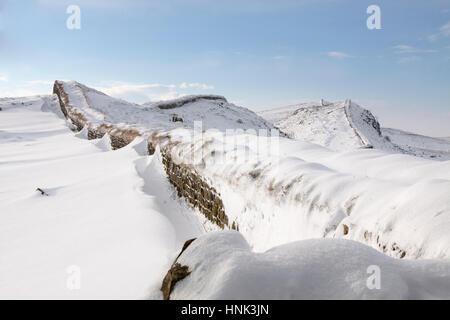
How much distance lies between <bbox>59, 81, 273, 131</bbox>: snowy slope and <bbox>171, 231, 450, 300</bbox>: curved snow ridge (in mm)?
13037

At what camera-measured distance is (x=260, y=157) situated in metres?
3.84

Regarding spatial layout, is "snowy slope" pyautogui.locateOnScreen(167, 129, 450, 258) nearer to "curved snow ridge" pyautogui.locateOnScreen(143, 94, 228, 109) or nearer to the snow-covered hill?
the snow-covered hill

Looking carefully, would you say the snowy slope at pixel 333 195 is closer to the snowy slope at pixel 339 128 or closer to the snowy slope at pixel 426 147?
the snowy slope at pixel 339 128

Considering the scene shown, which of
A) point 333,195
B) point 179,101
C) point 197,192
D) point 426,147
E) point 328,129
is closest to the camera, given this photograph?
point 333,195

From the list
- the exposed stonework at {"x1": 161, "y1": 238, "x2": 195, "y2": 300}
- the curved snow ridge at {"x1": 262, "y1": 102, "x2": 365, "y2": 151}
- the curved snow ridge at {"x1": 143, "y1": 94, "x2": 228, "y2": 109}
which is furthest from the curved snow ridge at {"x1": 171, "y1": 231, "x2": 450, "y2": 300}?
the curved snow ridge at {"x1": 143, "y1": 94, "x2": 228, "y2": 109}

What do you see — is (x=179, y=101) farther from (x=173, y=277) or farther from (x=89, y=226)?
(x=173, y=277)

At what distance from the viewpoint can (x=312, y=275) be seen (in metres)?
1.16

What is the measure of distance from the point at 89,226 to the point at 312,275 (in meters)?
3.12

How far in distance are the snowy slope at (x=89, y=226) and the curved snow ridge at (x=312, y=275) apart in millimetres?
373

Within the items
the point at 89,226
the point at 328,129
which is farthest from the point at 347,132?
the point at 89,226

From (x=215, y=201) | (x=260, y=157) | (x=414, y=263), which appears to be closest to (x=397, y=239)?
(x=414, y=263)

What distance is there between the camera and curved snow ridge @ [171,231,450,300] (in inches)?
43.3

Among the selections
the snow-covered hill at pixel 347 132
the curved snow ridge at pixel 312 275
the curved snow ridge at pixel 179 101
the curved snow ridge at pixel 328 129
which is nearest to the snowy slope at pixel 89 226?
the curved snow ridge at pixel 312 275
